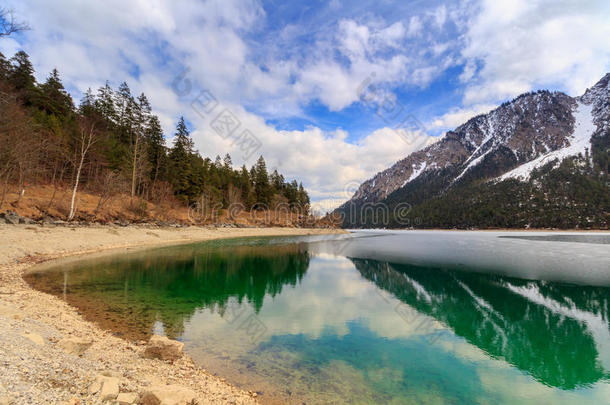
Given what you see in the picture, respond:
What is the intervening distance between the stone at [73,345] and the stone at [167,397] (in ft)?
9.69

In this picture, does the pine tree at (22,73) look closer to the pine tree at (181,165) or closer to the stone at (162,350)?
the pine tree at (181,165)

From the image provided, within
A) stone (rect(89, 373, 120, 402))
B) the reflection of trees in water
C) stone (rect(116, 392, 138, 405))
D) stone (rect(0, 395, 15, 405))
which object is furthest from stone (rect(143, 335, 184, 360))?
stone (rect(0, 395, 15, 405))

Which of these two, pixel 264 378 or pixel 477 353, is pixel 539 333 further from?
pixel 264 378

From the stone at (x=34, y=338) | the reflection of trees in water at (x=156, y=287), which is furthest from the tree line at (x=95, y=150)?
the stone at (x=34, y=338)

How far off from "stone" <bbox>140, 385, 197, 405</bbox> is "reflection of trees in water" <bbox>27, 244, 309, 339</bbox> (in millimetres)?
5361

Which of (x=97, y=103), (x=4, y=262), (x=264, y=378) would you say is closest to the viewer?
(x=264, y=378)

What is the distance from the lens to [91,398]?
13.0ft

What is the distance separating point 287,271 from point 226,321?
12.5m

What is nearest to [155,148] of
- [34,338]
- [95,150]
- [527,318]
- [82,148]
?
[95,150]

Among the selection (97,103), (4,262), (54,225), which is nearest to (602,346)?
(4,262)

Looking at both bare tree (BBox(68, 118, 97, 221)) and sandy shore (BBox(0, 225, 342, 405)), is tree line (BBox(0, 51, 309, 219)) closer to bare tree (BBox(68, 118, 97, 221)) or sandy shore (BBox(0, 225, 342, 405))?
bare tree (BBox(68, 118, 97, 221))

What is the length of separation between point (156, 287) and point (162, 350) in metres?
9.85

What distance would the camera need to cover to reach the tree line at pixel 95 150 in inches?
1178

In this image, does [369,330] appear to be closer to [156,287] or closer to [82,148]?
[156,287]
